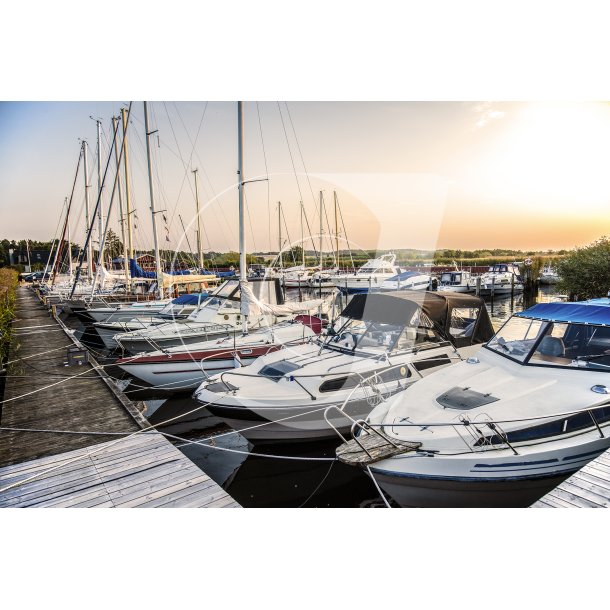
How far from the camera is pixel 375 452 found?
3139 millimetres

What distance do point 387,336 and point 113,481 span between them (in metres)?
3.34

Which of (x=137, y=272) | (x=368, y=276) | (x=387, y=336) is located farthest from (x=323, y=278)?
(x=387, y=336)

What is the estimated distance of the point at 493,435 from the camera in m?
3.16

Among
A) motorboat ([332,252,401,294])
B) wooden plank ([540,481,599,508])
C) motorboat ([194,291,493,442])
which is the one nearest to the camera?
wooden plank ([540,481,599,508])

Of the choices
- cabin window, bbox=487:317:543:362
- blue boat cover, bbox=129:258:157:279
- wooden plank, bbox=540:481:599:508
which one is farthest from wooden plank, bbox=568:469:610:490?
blue boat cover, bbox=129:258:157:279

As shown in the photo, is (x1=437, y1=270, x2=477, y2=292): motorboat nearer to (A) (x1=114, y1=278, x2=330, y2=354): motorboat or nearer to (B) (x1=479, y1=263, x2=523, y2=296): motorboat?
(B) (x1=479, y1=263, x2=523, y2=296): motorboat

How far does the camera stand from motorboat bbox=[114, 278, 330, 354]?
7734 millimetres

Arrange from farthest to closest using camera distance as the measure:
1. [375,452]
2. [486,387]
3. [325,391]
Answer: [325,391], [486,387], [375,452]

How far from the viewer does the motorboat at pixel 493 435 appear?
308 cm

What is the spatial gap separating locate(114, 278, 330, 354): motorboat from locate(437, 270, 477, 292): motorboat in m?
15.3

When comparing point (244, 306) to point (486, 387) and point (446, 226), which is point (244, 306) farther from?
point (486, 387)

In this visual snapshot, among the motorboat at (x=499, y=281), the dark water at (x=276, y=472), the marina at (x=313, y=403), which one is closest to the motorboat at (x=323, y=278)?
the marina at (x=313, y=403)
